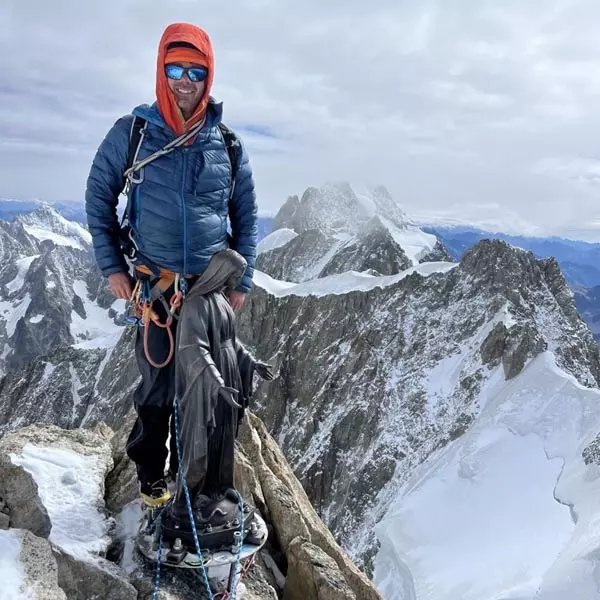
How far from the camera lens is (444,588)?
27.2 m

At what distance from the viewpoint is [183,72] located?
17.4 ft

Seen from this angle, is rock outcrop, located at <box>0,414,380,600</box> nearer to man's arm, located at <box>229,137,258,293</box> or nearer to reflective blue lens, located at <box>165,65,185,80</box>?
man's arm, located at <box>229,137,258,293</box>

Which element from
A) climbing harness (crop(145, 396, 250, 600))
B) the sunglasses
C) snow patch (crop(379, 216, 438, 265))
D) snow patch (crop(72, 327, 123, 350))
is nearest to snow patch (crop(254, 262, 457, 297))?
snow patch (crop(72, 327, 123, 350))

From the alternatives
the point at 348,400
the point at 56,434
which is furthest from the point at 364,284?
the point at 56,434

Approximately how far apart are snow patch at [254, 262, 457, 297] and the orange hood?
2153 inches

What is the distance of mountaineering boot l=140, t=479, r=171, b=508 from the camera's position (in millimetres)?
6188

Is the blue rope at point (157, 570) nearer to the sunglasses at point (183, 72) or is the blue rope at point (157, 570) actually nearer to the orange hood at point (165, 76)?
the orange hood at point (165, 76)

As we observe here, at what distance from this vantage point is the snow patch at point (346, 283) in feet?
196

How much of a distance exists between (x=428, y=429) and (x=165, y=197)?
45.5m

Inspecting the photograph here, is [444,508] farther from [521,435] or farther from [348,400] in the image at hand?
[348,400]

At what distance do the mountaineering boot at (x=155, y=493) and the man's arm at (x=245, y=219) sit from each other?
88.4 inches

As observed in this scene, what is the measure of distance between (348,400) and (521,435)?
19169mm

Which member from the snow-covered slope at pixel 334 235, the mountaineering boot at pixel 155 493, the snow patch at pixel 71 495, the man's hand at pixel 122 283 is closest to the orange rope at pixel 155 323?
the man's hand at pixel 122 283

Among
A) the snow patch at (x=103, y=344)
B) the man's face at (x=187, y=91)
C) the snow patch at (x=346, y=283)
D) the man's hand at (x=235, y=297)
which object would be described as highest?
the man's face at (x=187, y=91)
